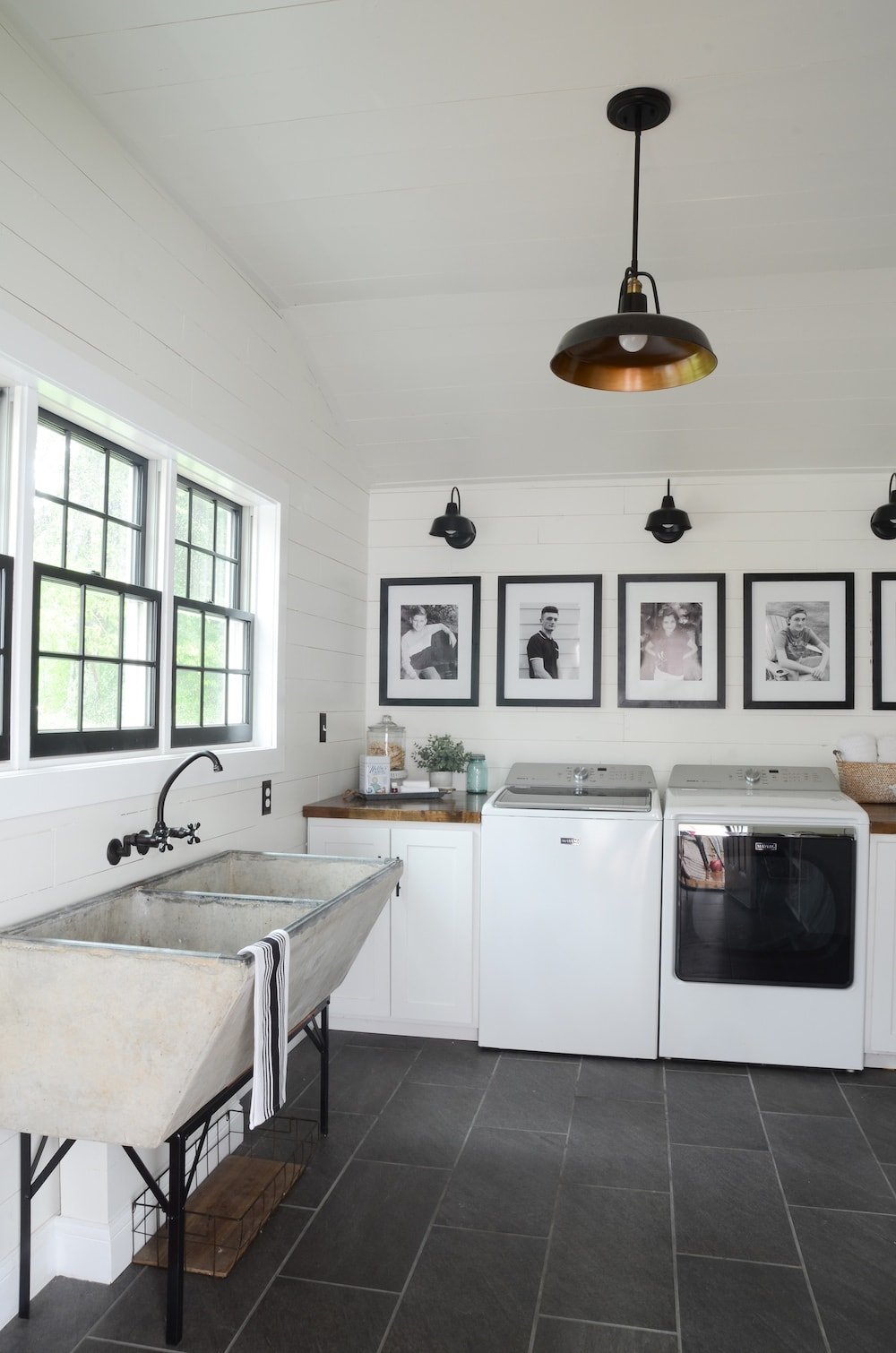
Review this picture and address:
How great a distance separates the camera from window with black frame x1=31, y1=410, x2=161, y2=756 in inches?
86.0

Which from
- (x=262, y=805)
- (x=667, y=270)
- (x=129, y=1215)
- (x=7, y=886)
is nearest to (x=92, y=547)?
(x=7, y=886)

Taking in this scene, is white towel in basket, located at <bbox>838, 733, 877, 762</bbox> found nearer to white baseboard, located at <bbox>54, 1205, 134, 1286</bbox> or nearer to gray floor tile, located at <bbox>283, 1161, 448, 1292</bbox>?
gray floor tile, located at <bbox>283, 1161, 448, 1292</bbox>

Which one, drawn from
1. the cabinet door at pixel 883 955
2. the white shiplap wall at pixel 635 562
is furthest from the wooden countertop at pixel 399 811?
the cabinet door at pixel 883 955

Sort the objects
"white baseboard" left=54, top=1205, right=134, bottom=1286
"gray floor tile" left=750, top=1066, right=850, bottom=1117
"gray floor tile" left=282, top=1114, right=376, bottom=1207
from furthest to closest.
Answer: "gray floor tile" left=750, top=1066, right=850, bottom=1117, "gray floor tile" left=282, top=1114, right=376, bottom=1207, "white baseboard" left=54, top=1205, right=134, bottom=1286

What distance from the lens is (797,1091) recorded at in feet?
10.4

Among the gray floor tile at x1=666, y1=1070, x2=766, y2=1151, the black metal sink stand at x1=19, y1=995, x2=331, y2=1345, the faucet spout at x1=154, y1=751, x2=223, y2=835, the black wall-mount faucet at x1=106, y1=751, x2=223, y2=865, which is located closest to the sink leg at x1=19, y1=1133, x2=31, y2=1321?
the black metal sink stand at x1=19, y1=995, x2=331, y2=1345

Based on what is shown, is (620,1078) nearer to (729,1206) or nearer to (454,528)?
(729,1206)

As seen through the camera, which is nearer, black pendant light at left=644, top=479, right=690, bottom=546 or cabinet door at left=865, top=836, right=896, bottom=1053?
cabinet door at left=865, top=836, right=896, bottom=1053

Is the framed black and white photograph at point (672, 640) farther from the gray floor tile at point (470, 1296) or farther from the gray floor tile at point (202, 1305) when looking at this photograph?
the gray floor tile at point (202, 1305)

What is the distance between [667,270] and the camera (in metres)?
2.94

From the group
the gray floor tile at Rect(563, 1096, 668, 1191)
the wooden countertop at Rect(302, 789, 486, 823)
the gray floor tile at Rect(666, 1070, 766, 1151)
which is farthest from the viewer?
the wooden countertop at Rect(302, 789, 486, 823)

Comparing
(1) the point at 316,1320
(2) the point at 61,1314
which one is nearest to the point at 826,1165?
(1) the point at 316,1320

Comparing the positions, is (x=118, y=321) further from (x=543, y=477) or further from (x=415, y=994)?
(x=415, y=994)

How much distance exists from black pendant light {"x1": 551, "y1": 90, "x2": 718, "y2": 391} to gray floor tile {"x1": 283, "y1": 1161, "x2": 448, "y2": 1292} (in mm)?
2119
